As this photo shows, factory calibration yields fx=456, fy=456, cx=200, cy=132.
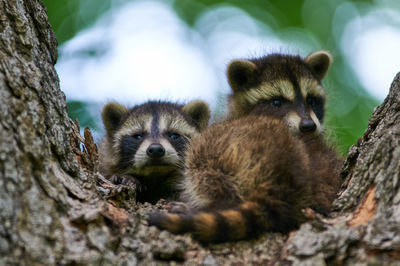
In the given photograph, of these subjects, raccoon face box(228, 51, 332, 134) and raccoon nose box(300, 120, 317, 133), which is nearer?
raccoon nose box(300, 120, 317, 133)

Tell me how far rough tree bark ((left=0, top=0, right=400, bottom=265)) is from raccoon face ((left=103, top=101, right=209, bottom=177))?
1.93m

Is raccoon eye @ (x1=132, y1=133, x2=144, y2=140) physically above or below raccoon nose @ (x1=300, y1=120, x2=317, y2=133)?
above

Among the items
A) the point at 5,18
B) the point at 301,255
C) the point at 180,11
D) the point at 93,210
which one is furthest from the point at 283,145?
the point at 180,11

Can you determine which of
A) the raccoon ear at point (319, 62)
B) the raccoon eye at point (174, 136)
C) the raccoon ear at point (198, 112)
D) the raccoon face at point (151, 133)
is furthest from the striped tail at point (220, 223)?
the raccoon ear at point (319, 62)

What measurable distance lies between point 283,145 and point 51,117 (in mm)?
1431

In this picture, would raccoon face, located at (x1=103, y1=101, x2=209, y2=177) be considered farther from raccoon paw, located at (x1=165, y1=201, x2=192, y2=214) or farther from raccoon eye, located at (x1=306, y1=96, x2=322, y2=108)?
raccoon paw, located at (x1=165, y1=201, x2=192, y2=214)

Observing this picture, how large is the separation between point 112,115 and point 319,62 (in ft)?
8.75

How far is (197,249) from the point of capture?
245cm

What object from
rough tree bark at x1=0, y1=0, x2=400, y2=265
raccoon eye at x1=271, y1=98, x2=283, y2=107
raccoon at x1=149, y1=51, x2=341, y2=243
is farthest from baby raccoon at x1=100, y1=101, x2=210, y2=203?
rough tree bark at x1=0, y1=0, x2=400, y2=265

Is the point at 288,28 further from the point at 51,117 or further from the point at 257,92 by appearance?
the point at 51,117

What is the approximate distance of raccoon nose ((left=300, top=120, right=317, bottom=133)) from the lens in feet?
14.5

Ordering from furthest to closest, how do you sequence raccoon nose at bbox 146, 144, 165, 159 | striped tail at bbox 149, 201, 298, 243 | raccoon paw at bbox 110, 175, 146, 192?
raccoon nose at bbox 146, 144, 165, 159
raccoon paw at bbox 110, 175, 146, 192
striped tail at bbox 149, 201, 298, 243

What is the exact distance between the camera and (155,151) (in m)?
4.76

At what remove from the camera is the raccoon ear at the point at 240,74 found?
17.4 feet
